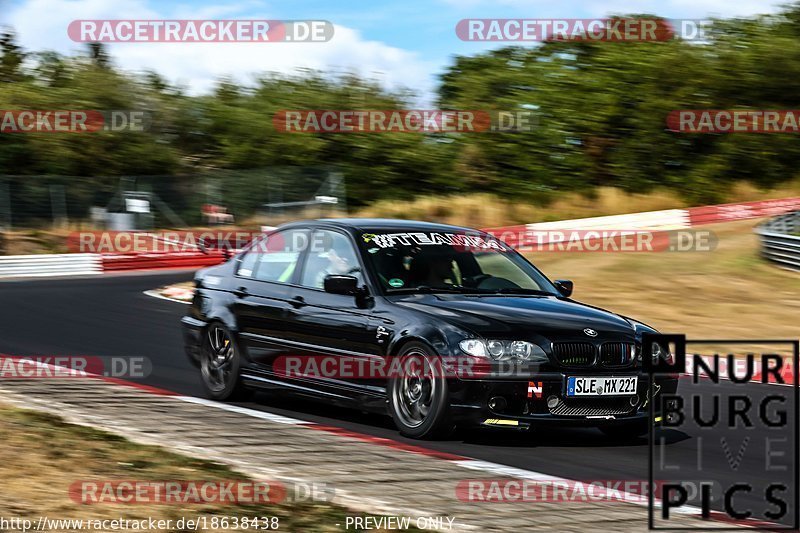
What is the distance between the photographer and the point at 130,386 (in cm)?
998

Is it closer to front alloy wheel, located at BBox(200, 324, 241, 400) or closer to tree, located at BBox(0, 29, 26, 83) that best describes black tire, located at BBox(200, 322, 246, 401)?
front alloy wheel, located at BBox(200, 324, 241, 400)

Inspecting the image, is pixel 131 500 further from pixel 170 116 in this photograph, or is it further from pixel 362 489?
pixel 170 116

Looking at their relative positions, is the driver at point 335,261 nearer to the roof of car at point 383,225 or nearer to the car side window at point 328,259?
the car side window at point 328,259

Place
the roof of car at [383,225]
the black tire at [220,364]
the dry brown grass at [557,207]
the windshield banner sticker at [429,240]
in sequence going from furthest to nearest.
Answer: the dry brown grass at [557,207]
the black tire at [220,364]
the roof of car at [383,225]
the windshield banner sticker at [429,240]

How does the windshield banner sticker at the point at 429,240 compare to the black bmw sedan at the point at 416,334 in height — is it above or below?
above

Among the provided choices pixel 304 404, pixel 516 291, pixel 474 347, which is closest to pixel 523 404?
pixel 474 347

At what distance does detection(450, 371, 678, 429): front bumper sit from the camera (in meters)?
7.76

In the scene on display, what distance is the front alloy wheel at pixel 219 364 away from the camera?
31.5 feet

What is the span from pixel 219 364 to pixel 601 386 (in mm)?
3338

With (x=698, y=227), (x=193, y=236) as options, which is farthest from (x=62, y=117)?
(x=698, y=227)

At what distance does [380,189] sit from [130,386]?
3756 centimetres

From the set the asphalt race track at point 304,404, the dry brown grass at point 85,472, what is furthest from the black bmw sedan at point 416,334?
the dry brown grass at point 85,472

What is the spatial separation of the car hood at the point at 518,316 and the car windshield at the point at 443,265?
0.70 ft

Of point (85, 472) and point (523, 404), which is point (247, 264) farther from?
point (85, 472)
